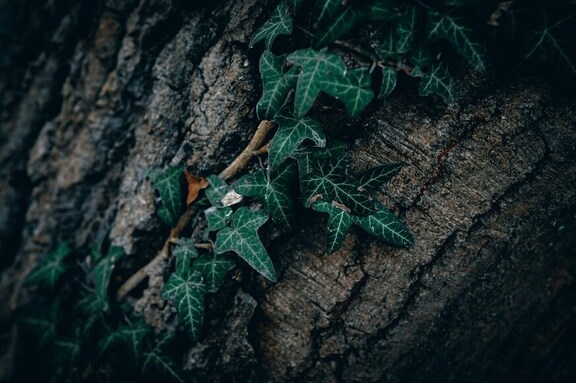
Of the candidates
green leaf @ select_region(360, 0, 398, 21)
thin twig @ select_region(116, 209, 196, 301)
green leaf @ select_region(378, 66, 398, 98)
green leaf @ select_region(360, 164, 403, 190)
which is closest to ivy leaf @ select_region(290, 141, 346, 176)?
green leaf @ select_region(360, 164, 403, 190)

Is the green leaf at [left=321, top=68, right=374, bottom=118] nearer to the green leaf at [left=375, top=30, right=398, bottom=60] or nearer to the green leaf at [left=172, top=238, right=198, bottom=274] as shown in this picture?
the green leaf at [left=375, top=30, right=398, bottom=60]

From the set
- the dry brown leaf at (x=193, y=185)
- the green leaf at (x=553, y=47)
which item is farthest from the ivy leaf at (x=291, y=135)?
the green leaf at (x=553, y=47)

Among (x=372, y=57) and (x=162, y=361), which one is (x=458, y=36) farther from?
(x=162, y=361)

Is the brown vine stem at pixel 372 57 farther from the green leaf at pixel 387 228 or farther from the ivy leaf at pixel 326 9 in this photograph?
the green leaf at pixel 387 228

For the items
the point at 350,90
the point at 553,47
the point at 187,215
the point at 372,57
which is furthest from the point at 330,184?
the point at 553,47

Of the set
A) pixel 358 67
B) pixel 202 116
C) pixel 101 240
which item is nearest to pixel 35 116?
pixel 101 240

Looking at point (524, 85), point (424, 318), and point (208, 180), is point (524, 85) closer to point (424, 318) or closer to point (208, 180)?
point (424, 318)
